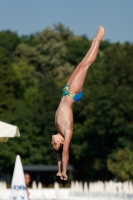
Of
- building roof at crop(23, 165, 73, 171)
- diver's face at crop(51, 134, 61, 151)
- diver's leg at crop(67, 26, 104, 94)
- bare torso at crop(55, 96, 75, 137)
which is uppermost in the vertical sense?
building roof at crop(23, 165, 73, 171)

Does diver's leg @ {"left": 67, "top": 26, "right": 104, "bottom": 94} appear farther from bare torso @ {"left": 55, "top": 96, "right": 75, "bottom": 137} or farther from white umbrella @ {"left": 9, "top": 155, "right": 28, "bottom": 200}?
white umbrella @ {"left": 9, "top": 155, "right": 28, "bottom": 200}

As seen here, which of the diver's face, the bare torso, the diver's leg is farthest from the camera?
the diver's leg

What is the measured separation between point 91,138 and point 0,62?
1020 centimetres

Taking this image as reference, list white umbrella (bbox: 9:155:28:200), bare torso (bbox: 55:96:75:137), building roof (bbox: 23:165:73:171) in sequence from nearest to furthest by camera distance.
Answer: bare torso (bbox: 55:96:75:137) → white umbrella (bbox: 9:155:28:200) → building roof (bbox: 23:165:73:171)

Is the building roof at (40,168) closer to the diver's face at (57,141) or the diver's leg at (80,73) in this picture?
the diver's leg at (80,73)

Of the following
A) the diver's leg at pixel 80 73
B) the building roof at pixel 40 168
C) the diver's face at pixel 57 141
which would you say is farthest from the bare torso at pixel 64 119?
the building roof at pixel 40 168

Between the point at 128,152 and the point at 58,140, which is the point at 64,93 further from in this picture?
the point at 128,152

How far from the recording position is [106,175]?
212 ft

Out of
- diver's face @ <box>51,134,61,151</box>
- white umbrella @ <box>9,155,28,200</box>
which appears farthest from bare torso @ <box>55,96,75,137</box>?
white umbrella @ <box>9,155,28,200</box>

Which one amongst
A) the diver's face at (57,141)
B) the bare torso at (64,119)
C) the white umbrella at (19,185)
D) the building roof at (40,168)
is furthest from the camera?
the building roof at (40,168)

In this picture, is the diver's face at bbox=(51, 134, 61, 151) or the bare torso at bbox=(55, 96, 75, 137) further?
the diver's face at bbox=(51, 134, 61, 151)

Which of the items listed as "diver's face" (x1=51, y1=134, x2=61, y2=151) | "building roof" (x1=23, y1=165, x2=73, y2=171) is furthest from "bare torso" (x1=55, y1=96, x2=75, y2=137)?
"building roof" (x1=23, y1=165, x2=73, y2=171)

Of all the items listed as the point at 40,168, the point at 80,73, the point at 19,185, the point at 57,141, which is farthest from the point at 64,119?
the point at 40,168

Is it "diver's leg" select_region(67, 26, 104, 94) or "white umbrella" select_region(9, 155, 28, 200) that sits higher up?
"diver's leg" select_region(67, 26, 104, 94)
